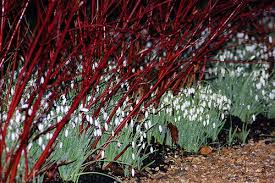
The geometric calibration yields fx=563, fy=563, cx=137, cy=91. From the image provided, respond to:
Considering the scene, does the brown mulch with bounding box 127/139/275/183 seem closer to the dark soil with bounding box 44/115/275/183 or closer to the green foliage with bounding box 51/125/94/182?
the dark soil with bounding box 44/115/275/183

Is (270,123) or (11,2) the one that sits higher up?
(11,2)

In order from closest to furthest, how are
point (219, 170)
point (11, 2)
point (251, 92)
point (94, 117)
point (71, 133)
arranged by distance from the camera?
point (11, 2), point (71, 133), point (94, 117), point (219, 170), point (251, 92)

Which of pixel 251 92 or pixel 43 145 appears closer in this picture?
pixel 43 145

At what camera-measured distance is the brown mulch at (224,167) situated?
3959 millimetres

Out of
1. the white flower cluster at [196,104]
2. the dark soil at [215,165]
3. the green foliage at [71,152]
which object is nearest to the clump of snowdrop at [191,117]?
the white flower cluster at [196,104]

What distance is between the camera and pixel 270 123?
5.21 metres

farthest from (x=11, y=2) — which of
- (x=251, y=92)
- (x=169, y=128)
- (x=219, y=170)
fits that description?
(x=251, y=92)

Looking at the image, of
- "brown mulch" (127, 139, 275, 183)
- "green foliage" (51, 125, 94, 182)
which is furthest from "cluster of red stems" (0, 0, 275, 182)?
"brown mulch" (127, 139, 275, 183)

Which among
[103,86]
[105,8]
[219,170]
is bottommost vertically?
[219,170]

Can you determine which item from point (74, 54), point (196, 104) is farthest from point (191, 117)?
point (74, 54)

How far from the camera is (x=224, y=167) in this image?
13.8 ft

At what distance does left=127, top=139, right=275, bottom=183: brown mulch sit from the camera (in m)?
3.96

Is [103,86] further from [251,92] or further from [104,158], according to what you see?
[251,92]

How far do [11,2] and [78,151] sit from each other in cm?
101
